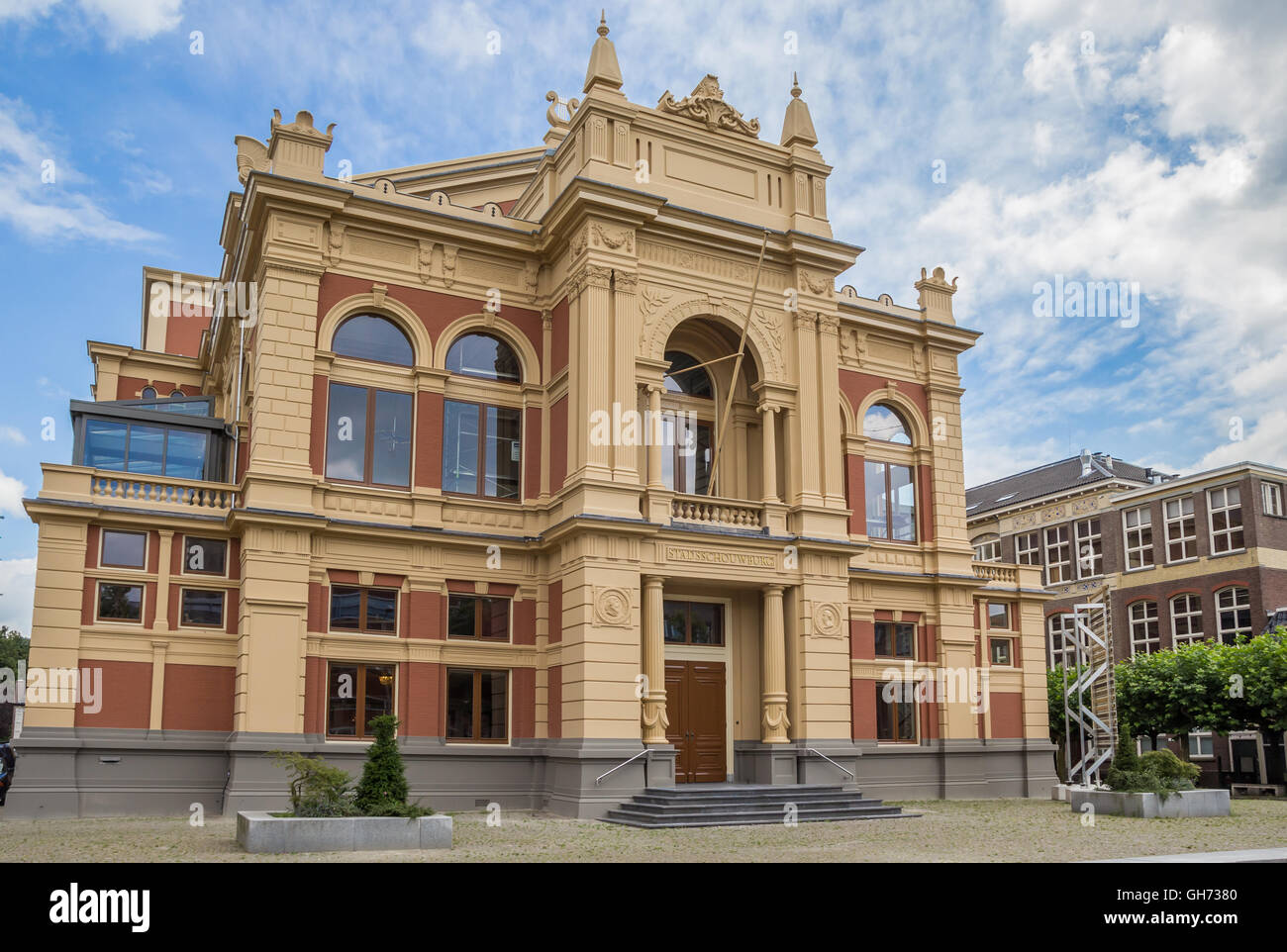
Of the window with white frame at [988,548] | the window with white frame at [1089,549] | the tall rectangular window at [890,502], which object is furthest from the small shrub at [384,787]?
the window with white frame at [988,548]

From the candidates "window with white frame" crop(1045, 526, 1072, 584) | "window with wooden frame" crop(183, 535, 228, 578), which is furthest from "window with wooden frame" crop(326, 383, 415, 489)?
"window with white frame" crop(1045, 526, 1072, 584)

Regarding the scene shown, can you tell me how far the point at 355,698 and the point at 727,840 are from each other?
1027cm

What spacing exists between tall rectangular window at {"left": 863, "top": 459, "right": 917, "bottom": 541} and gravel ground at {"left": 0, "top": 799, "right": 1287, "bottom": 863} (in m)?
10.1

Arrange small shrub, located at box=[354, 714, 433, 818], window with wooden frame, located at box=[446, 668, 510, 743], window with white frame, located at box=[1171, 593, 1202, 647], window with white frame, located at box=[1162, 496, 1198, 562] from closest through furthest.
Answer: small shrub, located at box=[354, 714, 433, 818] → window with wooden frame, located at box=[446, 668, 510, 743] → window with white frame, located at box=[1171, 593, 1202, 647] → window with white frame, located at box=[1162, 496, 1198, 562]

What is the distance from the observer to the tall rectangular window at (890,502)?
3328cm

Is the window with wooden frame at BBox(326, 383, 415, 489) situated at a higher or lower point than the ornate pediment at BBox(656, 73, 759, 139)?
lower

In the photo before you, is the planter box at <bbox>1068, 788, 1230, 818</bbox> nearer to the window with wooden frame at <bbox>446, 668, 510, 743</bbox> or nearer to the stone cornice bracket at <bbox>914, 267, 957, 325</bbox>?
the window with wooden frame at <bbox>446, 668, 510, 743</bbox>

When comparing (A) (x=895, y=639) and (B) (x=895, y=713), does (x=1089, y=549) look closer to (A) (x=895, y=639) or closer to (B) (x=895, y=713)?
(A) (x=895, y=639)

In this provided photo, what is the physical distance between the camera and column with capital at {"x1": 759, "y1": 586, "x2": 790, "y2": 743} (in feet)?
88.7

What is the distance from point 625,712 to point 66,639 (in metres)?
12.1

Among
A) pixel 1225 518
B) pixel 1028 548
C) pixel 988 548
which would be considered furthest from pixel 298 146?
pixel 988 548

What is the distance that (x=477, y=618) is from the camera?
89.4 ft

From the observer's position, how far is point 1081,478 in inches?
2308

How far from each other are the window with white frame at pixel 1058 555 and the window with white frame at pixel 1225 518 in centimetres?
825
